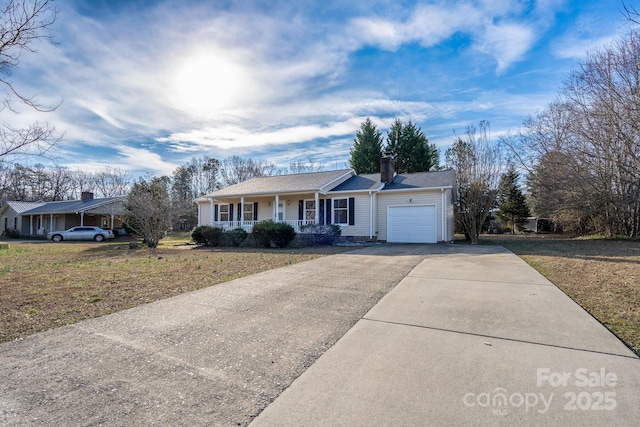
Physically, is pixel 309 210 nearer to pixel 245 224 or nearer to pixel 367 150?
pixel 245 224

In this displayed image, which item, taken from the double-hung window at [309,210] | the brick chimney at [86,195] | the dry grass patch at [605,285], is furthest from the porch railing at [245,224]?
the brick chimney at [86,195]

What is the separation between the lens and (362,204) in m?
18.6

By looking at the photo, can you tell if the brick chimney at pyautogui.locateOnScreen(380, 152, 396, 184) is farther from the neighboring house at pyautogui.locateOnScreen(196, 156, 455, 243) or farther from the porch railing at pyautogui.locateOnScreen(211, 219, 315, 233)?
the porch railing at pyautogui.locateOnScreen(211, 219, 315, 233)

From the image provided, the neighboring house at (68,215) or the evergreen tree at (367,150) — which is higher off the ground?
the evergreen tree at (367,150)

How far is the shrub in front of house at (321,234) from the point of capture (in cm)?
1692

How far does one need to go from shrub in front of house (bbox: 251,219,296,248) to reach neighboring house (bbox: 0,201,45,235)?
33.4 meters

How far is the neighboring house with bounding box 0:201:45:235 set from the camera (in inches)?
1355

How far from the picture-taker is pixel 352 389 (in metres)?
2.59

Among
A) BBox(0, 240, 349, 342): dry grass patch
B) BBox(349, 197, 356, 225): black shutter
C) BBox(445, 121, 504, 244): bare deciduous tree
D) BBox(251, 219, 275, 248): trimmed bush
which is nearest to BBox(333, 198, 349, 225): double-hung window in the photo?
BBox(349, 197, 356, 225): black shutter

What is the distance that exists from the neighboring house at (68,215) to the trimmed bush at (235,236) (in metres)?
16.5

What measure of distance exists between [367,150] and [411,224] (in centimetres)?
1840

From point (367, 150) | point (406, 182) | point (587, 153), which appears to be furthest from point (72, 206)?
point (587, 153)

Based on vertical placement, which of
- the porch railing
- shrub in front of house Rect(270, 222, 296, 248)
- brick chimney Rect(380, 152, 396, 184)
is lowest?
shrub in front of house Rect(270, 222, 296, 248)

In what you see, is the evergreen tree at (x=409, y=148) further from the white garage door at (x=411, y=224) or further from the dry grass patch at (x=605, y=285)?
the dry grass patch at (x=605, y=285)
